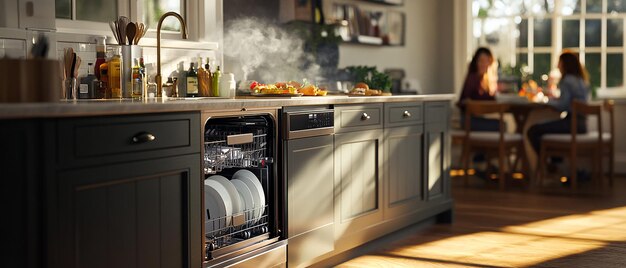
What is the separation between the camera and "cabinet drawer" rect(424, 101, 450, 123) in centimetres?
498

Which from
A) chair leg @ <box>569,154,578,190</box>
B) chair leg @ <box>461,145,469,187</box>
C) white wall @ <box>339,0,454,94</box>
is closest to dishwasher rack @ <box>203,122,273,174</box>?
white wall @ <box>339,0,454,94</box>

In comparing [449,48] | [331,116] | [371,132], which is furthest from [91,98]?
[449,48]

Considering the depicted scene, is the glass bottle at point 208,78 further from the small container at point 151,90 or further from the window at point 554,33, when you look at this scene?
the window at point 554,33

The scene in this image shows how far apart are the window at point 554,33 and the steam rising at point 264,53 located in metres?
3.25

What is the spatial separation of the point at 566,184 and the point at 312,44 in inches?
111

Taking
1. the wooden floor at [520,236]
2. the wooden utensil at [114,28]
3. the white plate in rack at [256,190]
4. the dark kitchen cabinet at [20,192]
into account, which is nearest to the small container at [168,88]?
the wooden utensil at [114,28]

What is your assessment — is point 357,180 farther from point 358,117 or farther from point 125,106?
point 125,106

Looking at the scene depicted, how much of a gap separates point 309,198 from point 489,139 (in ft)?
12.2

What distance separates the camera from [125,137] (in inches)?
103

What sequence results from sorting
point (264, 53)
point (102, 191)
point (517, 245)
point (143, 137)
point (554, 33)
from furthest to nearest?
point (554, 33)
point (264, 53)
point (517, 245)
point (143, 137)
point (102, 191)

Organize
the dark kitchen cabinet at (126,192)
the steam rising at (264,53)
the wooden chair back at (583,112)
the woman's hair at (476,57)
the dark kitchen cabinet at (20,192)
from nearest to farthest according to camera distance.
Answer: the dark kitchen cabinet at (20,192)
the dark kitchen cabinet at (126,192)
the steam rising at (264,53)
the wooden chair back at (583,112)
the woman's hair at (476,57)

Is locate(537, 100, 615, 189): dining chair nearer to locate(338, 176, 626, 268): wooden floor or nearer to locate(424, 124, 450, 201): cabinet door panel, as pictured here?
locate(338, 176, 626, 268): wooden floor

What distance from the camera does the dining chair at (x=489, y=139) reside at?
22.9 feet

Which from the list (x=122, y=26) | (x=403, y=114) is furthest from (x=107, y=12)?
(x=403, y=114)
